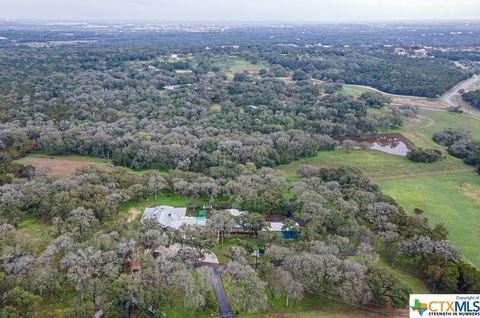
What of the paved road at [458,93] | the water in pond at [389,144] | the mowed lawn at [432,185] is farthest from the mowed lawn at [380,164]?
the paved road at [458,93]

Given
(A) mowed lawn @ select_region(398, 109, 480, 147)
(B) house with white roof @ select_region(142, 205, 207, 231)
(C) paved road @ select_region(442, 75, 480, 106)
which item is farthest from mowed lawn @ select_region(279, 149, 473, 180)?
(C) paved road @ select_region(442, 75, 480, 106)

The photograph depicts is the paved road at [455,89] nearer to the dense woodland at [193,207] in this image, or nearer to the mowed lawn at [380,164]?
the dense woodland at [193,207]

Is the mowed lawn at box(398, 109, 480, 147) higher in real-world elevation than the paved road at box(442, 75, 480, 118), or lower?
lower

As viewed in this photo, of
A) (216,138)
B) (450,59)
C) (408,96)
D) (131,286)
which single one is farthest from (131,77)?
(450,59)

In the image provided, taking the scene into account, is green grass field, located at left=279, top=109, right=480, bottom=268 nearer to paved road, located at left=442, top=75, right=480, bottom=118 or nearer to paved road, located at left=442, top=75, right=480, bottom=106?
paved road, located at left=442, top=75, right=480, bottom=118

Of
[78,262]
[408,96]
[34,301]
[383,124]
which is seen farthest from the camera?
[408,96]

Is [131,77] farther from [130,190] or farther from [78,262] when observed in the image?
[78,262]
